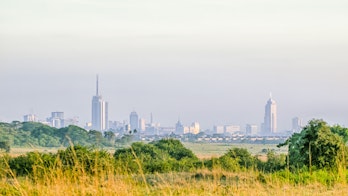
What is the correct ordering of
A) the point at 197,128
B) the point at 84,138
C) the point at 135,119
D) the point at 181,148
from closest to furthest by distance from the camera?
the point at 181,148 < the point at 84,138 < the point at 197,128 < the point at 135,119

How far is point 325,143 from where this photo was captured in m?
23.8

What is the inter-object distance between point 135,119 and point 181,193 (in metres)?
140

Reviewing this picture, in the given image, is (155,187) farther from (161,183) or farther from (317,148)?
(317,148)

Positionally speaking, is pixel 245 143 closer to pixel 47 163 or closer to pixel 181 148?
pixel 181 148

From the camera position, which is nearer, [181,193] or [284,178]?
[181,193]

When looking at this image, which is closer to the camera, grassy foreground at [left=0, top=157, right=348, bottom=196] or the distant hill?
grassy foreground at [left=0, top=157, right=348, bottom=196]

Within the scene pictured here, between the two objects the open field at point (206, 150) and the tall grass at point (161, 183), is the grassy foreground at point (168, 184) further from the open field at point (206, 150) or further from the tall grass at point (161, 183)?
the open field at point (206, 150)

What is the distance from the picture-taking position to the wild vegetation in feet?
50.1

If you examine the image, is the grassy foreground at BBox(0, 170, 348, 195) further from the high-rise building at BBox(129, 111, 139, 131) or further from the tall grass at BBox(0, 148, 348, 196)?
the high-rise building at BBox(129, 111, 139, 131)

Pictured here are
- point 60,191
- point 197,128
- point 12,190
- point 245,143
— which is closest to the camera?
point 60,191

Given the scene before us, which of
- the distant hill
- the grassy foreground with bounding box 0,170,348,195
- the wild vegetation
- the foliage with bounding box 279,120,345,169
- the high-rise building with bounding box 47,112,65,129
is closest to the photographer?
the grassy foreground with bounding box 0,170,348,195

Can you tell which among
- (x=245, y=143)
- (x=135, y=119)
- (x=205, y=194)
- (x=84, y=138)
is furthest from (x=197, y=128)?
(x=205, y=194)

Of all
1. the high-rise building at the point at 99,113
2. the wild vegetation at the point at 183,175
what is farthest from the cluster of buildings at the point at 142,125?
the wild vegetation at the point at 183,175

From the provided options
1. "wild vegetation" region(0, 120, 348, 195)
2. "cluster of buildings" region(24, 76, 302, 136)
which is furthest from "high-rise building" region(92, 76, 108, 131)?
"wild vegetation" region(0, 120, 348, 195)
